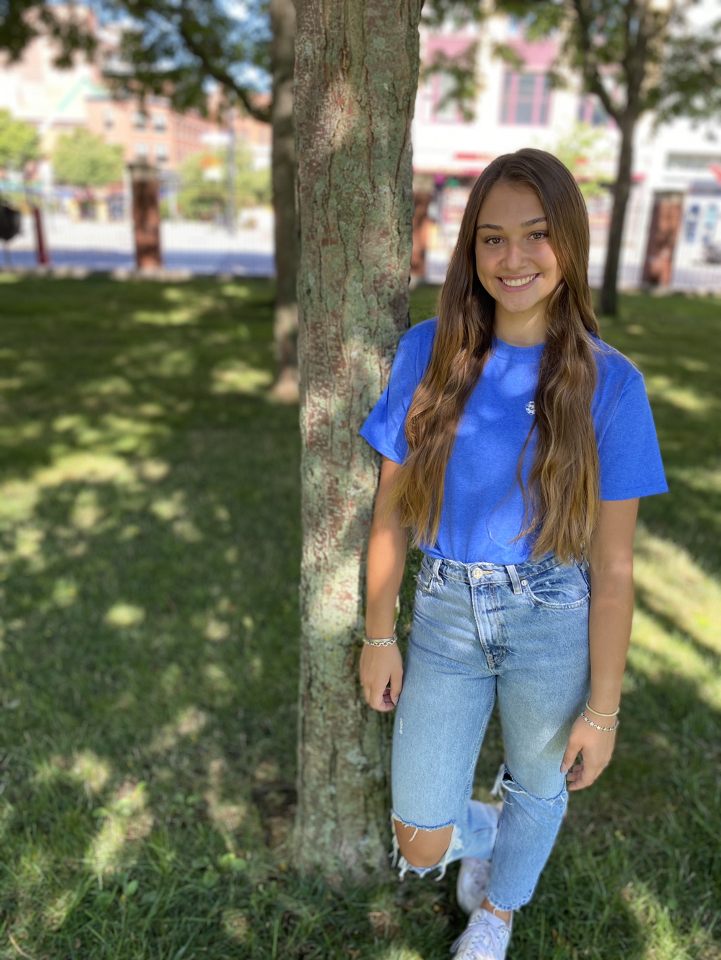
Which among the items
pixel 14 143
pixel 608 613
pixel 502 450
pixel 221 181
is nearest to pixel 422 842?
pixel 608 613

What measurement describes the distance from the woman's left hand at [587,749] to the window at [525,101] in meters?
43.6

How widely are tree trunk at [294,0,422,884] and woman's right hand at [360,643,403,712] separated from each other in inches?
6.5

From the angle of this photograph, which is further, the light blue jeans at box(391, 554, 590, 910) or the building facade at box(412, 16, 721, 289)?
the building facade at box(412, 16, 721, 289)

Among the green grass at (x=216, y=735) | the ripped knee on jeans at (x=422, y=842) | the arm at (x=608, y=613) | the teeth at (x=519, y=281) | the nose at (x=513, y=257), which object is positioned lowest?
the green grass at (x=216, y=735)

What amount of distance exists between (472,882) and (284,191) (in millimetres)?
5984

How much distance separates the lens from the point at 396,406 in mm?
1759

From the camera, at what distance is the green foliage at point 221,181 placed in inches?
1473

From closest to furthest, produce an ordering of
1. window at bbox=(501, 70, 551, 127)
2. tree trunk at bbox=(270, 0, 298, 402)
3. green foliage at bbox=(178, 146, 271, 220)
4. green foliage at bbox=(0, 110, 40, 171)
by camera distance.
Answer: tree trunk at bbox=(270, 0, 298, 402) < green foliage at bbox=(178, 146, 271, 220) < window at bbox=(501, 70, 551, 127) < green foliage at bbox=(0, 110, 40, 171)

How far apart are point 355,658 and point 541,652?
0.57 m

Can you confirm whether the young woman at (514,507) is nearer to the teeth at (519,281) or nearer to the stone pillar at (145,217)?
the teeth at (519,281)

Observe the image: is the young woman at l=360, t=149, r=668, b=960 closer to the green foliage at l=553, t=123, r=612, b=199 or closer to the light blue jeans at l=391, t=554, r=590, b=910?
the light blue jeans at l=391, t=554, r=590, b=910

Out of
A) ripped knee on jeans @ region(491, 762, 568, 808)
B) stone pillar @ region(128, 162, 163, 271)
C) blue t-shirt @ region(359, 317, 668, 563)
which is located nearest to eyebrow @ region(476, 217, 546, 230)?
blue t-shirt @ region(359, 317, 668, 563)

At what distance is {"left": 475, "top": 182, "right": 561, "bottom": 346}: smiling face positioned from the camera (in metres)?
1.58

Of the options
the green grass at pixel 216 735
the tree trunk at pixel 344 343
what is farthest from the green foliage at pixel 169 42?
the tree trunk at pixel 344 343
